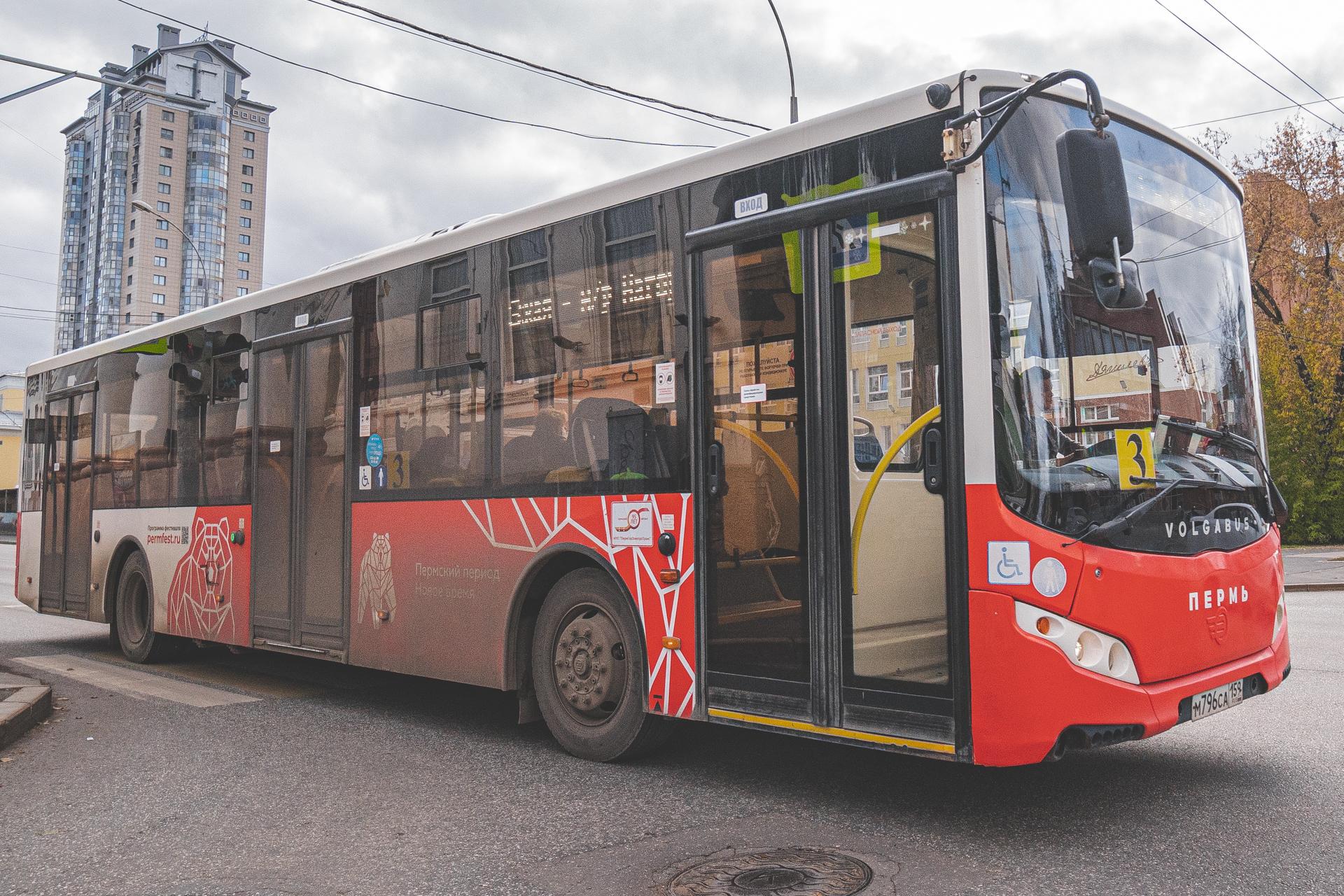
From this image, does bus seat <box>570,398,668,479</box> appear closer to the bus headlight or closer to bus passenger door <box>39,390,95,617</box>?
the bus headlight

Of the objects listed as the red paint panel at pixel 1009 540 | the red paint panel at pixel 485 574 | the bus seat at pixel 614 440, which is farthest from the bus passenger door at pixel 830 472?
the bus seat at pixel 614 440

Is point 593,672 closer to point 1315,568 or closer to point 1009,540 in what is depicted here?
point 1009,540

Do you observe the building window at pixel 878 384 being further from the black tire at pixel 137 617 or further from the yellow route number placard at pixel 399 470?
the black tire at pixel 137 617

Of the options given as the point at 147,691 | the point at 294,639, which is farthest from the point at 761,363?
the point at 147,691

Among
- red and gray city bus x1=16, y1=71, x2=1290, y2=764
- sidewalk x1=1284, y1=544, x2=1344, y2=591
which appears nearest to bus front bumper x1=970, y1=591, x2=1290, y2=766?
red and gray city bus x1=16, y1=71, x2=1290, y2=764

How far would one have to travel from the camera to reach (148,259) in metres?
111

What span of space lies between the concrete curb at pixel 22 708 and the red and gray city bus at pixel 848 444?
2.12 m

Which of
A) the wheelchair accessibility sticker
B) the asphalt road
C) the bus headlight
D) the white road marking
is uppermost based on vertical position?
the wheelchair accessibility sticker

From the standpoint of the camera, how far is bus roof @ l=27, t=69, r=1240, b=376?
16.2 feet

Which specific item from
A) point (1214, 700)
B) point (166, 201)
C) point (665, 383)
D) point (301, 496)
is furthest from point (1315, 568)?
point (166, 201)

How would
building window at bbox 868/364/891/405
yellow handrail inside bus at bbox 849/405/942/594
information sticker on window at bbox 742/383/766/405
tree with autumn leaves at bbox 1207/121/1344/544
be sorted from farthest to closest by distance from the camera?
tree with autumn leaves at bbox 1207/121/1344/544
information sticker on window at bbox 742/383/766/405
building window at bbox 868/364/891/405
yellow handrail inside bus at bbox 849/405/942/594

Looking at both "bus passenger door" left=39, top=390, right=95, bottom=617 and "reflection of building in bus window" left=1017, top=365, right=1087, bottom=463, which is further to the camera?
"bus passenger door" left=39, top=390, right=95, bottom=617

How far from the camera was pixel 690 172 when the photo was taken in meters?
5.95

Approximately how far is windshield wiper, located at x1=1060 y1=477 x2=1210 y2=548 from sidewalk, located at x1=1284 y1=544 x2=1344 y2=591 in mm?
14399
